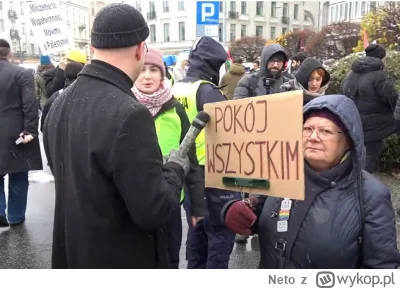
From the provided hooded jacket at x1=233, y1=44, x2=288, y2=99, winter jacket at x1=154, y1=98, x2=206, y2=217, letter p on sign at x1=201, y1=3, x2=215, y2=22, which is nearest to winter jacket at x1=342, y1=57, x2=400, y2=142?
hooded jacket at x1=233, y1=44, x2=288, y2=99

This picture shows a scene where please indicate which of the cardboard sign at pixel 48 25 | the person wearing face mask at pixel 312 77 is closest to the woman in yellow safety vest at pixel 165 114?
the person wearing face mask at pixel 312 77

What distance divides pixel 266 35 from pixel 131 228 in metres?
45.3

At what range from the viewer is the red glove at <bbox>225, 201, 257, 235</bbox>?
2057 mm

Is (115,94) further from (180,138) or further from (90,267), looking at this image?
(180,138)

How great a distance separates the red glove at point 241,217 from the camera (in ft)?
6.75

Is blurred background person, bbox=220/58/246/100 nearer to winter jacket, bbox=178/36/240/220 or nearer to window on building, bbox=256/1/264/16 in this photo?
winter jacket, bbox=178/36/240/220

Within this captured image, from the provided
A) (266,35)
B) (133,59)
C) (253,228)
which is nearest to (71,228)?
(133,59)

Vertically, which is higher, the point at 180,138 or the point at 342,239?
the point at 180,138

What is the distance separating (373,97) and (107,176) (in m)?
4.30

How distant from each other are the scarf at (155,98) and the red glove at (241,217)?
910 millimetres

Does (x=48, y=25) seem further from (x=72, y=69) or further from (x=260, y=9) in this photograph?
(x=260, y=9)

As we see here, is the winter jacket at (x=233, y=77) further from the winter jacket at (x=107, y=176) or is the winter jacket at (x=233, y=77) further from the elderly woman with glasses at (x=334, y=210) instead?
the winter jacket at (x=107, y=176)

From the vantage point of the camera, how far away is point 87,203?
161 centimetres

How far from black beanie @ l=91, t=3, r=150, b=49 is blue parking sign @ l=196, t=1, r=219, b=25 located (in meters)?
5.61
